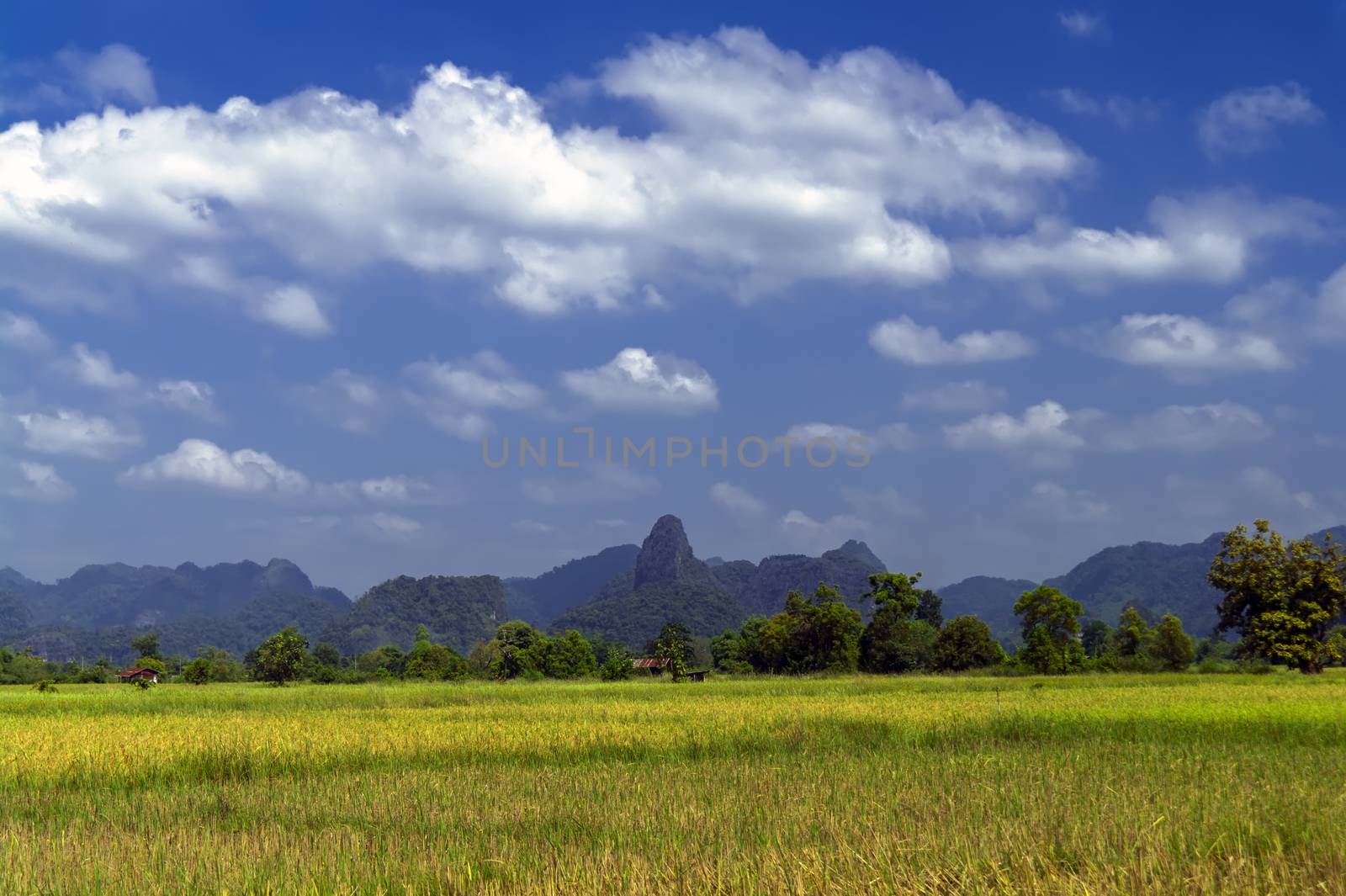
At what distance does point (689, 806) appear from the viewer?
25.4 ft

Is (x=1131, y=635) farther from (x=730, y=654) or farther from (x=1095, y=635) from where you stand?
(x=1095, y=635)

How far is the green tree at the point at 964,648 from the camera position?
60625 millimetres

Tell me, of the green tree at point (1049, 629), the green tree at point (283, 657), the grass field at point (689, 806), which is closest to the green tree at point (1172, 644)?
the green tree at point (1049, 629)

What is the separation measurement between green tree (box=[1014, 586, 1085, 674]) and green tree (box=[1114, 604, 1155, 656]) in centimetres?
988

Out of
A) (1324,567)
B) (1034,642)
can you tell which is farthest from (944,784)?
(1034,642)

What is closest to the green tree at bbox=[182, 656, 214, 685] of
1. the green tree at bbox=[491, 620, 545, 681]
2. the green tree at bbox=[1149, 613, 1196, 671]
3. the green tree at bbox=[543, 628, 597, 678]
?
the green tree at bbox=[491, 620, 545, 681]

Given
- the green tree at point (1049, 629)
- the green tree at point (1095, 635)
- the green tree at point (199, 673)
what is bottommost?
the green tree at point (1095, 635)

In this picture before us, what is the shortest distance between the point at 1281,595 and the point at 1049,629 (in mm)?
17826

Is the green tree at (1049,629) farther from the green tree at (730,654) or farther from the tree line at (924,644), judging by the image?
the green tree at (730,654)

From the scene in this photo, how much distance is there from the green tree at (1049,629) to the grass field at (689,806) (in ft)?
126

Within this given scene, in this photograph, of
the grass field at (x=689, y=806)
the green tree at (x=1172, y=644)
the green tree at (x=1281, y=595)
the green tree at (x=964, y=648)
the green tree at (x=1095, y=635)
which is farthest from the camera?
the green tree at (x=1095, y=635)

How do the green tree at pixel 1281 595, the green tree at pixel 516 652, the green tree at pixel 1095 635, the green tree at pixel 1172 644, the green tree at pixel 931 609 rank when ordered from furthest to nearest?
the green tree at pixel 1095 635, the green tree at pixel 931 609, the green tree at pixel 516 652, the green tree at pixel 1172 644, the green tree at pixel 1281 595

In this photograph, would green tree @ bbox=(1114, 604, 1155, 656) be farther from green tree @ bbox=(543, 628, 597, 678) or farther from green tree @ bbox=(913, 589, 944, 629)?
green tree @ bbox=(543, 628, 597, 678)

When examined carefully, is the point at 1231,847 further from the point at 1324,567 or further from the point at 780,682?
the point at 1324,567
